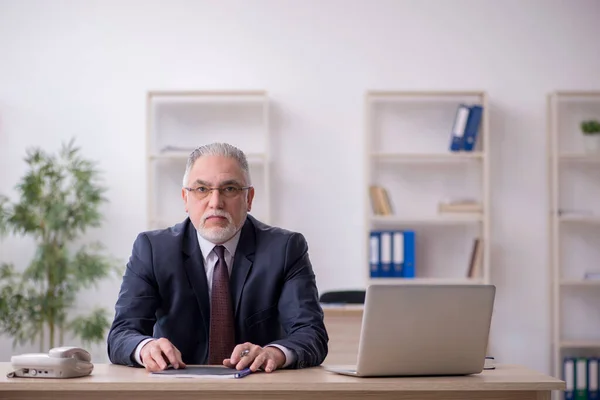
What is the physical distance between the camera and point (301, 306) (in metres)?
2.67

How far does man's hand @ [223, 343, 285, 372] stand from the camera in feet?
7.41

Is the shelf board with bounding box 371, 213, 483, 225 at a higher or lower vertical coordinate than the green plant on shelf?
lower

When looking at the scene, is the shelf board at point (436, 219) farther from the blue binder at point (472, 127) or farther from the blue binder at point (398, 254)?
the blue binder at point (472, 127)

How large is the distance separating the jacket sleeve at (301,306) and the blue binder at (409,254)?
285cm

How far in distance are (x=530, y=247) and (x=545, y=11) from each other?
5.21ft

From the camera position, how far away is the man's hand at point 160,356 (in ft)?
7.44

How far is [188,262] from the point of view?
271cm

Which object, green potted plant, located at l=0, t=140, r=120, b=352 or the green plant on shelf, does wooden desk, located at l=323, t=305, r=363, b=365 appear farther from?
the green plant on shelf

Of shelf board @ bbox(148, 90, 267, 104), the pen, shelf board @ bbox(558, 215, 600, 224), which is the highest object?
shelf board @ bbox(148, 90, 267, 104)

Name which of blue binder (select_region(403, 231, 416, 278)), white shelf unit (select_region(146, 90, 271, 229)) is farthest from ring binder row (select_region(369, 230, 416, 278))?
white shelf unit (select_region(146, 90, 271, 229))

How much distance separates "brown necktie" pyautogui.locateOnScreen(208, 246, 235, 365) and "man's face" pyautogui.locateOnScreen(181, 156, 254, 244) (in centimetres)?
15

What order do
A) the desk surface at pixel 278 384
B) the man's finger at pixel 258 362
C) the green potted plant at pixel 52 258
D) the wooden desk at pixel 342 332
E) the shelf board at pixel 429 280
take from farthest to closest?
the shelf board at pixel 429 280, the green potted plant at pixel 52 258, the wooden desk at pixel 342 332, the man's finger at pixel 258 362, the desk surface at pixel 278 384

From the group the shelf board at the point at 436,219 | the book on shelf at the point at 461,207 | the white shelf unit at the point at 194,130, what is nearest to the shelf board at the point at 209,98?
the white shelf unit at the point at 194,130

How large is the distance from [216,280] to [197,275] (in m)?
0.06
